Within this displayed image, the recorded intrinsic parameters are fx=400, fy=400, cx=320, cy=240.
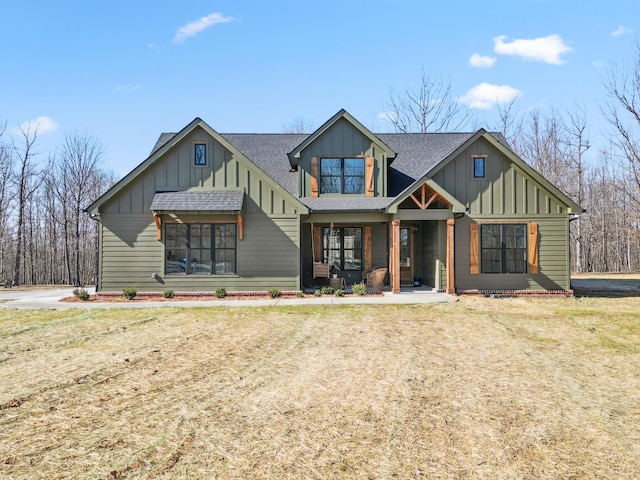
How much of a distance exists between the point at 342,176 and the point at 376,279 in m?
4.31

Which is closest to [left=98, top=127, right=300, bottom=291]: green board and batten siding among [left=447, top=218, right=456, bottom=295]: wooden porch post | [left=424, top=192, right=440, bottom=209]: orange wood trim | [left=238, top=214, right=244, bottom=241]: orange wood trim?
[left=238, top=214, right=244, bottom=241]: orange wood trim

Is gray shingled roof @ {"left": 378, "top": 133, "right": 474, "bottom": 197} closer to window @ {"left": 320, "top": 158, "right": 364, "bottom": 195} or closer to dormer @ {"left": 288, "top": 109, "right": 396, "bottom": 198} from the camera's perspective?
dormer @ {"left": 288, "top": 109, "right": 396, "bottom": 198}

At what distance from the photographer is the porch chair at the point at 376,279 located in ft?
46.9

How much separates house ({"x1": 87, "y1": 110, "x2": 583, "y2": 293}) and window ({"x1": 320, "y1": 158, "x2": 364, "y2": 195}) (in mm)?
833

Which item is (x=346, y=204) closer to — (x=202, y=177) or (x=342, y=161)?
(x=342, y=161)

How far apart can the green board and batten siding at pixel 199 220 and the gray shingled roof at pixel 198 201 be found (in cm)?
34

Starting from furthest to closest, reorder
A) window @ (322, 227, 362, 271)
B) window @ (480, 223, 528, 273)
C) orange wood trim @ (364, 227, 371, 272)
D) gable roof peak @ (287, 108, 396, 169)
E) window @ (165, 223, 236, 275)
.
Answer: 1. window @ (322, 227, 362, 271)
2. orange wood trim @ (364, 227, 371, 272)
3. gable roof peak @ (287, 108, 396, 169)
4. window @ (480, 223, 528, 273)
5. window @ (165, 223, 236, 275)

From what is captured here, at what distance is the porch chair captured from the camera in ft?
46.9

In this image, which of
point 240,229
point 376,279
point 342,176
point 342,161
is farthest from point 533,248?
point 240,229

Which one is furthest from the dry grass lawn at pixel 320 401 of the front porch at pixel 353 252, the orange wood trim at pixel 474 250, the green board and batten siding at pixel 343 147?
the green board and batten siding at pixel 343 147

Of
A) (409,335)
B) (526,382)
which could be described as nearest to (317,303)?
(409,335)

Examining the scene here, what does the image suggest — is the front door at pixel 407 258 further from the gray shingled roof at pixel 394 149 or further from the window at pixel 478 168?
the window at pixel 478 168

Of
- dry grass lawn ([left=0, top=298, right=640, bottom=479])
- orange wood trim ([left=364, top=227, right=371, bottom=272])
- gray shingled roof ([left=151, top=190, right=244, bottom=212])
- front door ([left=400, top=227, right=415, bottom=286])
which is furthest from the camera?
front door ([left=400, top=227, right=415, bottom=286])

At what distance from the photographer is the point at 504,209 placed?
47.2ft
